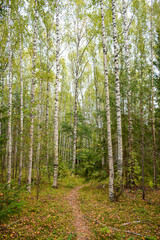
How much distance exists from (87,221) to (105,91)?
18.0ft

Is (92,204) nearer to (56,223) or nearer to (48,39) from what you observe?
(56,223)

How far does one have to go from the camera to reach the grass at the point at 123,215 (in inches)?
153

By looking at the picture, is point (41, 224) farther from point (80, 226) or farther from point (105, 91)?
point (105, 91)

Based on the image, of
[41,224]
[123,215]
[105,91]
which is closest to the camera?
[41,224]

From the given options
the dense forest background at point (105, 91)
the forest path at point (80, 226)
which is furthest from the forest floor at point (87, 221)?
the dense forest background at point (105, 91)

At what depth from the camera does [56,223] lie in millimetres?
4426

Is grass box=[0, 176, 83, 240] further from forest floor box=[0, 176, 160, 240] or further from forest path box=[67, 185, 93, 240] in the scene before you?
forest path box=[67, 185, 93, 240]

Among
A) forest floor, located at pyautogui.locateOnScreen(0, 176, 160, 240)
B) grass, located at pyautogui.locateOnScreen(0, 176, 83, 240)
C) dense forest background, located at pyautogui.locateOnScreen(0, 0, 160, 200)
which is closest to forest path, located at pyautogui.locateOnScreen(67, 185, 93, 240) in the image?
forest floor, located at pyautogui.locateOnScreen(0, 176, 160, 240)

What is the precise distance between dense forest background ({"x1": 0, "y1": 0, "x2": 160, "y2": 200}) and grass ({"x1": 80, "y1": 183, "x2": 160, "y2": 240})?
2.61 feet

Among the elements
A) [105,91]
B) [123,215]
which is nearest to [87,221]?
[123,215]

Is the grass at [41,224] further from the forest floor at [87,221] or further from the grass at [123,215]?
the grass at [123,215]

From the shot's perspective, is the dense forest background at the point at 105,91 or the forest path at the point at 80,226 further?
the dense forest background at the point at 105,91

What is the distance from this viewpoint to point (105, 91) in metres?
7.12

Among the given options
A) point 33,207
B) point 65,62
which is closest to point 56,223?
point 33,207
